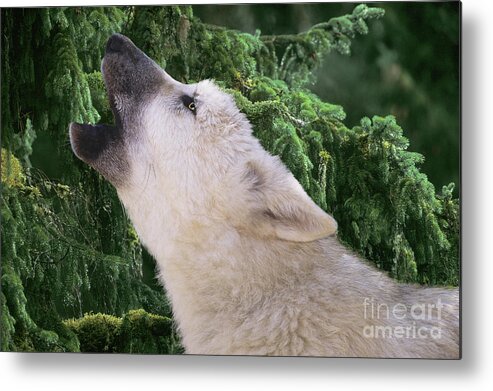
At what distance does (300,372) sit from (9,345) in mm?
1293

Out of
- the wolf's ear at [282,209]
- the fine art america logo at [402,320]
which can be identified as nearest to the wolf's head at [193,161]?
the wolf's ear at [282,209]

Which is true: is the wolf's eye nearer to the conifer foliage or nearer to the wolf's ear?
the conifer foliage

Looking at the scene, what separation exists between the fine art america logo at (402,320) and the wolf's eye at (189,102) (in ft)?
3.49

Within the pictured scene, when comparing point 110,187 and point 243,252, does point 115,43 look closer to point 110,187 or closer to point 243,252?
point 110,187

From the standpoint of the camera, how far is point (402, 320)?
12.7ft

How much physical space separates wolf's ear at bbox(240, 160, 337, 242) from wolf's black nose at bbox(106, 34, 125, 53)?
0.79 m

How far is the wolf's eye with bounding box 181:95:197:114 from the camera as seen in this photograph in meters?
3.88

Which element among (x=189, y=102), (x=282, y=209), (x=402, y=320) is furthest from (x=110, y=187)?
(x=402, y=320)

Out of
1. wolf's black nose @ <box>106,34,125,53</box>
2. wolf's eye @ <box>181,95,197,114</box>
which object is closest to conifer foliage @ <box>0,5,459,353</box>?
wolf's black nose @ <box>106,34,125,53</box>

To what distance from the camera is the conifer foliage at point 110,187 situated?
3.95m

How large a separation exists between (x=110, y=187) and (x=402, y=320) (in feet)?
4.49

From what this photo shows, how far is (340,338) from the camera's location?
3824mm

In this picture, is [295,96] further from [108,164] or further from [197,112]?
[108,164]

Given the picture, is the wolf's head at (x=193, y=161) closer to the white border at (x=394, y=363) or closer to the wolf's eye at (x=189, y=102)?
the wolf's eye at (x=189, y=102)
